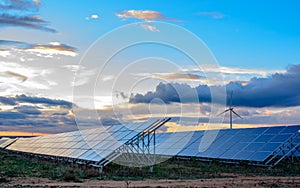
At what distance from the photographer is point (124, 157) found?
33.7 metres

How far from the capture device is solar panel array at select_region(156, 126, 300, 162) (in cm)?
3725

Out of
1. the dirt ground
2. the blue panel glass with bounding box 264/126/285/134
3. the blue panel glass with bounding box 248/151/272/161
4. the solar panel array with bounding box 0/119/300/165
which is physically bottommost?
the dirt ground

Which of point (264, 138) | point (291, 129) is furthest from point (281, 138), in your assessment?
point (264, 138)

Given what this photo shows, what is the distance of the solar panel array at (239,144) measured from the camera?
1467 inches

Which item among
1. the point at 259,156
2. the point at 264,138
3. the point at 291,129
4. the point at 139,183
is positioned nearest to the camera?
the point at 139,183

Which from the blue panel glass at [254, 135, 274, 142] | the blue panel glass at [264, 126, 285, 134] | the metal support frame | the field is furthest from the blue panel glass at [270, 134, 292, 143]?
the metal support frame

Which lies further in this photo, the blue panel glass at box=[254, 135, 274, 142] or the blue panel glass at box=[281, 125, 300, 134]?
the blue panel glass at box=[254, 135, 274, 142]

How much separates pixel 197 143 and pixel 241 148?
38.7 ft

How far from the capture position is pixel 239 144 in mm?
41656

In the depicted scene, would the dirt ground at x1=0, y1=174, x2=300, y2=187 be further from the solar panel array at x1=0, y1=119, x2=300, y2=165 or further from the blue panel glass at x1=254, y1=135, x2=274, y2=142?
the blue panel glass at x1=254, y1=135, x2=274, y2=142

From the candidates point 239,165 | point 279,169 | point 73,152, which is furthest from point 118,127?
point 279,169

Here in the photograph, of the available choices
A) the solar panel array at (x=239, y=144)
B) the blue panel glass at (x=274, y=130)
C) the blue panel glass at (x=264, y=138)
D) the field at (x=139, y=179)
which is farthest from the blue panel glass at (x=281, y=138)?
the field at (x=139, y=179)

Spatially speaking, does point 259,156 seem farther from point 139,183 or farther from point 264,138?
point 139,183

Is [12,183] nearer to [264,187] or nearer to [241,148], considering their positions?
[264,187]
